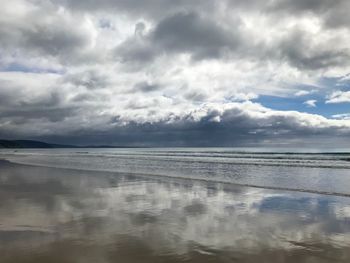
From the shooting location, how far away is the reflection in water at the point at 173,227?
883cm

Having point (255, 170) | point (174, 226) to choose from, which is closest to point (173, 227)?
point (174, 226)

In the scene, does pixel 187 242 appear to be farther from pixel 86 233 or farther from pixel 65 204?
pixel 65 204

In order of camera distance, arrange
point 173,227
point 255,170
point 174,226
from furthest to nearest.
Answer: point 255,170 → point 174,226 → point 173,227

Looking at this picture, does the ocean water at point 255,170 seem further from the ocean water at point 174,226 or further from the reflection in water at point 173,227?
the reflection in water at point 173,227

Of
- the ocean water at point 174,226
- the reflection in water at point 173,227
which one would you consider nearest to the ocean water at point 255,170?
the ocean water at point 174,226

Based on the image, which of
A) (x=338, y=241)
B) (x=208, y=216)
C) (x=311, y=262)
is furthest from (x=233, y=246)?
(x=208, y=216)

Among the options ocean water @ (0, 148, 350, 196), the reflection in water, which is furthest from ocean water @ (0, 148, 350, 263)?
ocean water @ (0, 148, 350, 196)

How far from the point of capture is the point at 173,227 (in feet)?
38.2

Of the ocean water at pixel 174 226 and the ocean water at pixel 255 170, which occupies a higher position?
the ocean water at pixel 255 170

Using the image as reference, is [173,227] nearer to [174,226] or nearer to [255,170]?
[174,226]

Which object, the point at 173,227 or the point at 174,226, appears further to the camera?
the point at 174,226

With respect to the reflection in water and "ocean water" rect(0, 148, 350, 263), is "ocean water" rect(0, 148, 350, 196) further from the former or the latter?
the reflection in water

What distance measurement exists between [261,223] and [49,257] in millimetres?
7067

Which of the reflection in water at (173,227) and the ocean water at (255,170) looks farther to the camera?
the ocean water at (255,170)
